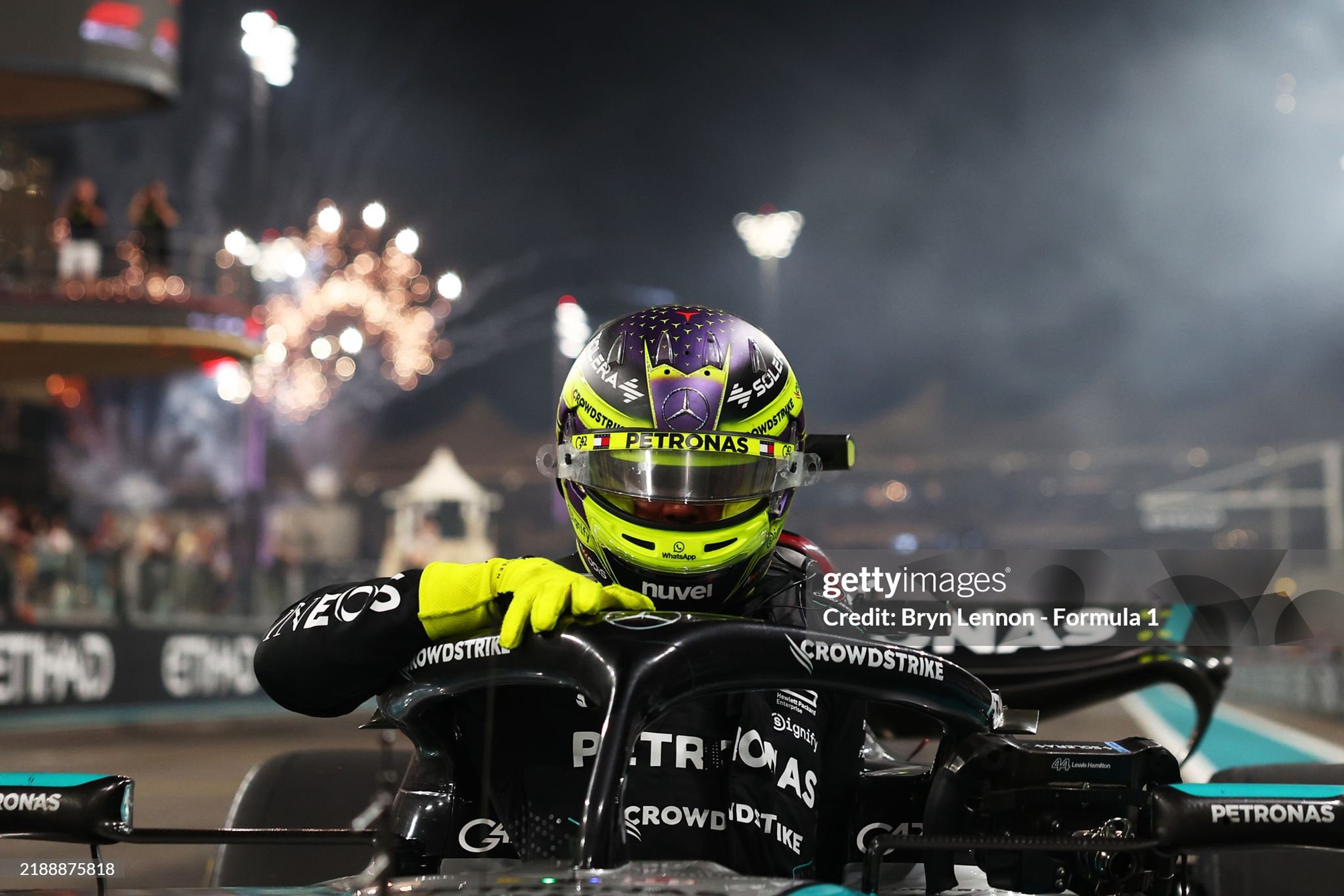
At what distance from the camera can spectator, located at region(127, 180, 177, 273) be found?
2053cm

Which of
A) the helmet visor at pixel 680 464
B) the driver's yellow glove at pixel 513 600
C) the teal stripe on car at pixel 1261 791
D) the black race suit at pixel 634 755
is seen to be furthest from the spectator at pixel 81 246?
the teal stripe on car at pixel 1261 791

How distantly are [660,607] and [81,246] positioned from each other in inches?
801

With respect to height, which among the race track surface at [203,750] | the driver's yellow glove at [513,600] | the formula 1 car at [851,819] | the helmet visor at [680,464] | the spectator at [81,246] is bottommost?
the race track surface at [203,750]

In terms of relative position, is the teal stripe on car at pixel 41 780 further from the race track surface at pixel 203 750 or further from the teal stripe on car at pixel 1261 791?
the race track surface at pixel 203 750

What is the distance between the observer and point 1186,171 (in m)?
45.9

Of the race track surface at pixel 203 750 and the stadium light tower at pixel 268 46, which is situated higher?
the stadium light tower at pixel 268 46

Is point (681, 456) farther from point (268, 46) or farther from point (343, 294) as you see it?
point (343, 294)

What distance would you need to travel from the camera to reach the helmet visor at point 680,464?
2885 millimetres

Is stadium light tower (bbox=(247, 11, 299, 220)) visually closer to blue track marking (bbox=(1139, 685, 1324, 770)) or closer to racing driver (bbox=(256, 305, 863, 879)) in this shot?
blue track marking (bbox=(1139, 685, 1324, 770))

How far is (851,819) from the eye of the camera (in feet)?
9.57

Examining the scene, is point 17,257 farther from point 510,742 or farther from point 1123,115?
point 1123,115

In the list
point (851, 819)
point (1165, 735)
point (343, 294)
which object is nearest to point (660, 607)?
point (851, 819)

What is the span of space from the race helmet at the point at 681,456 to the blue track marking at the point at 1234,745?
6.88 m

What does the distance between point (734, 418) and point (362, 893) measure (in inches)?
50.2
